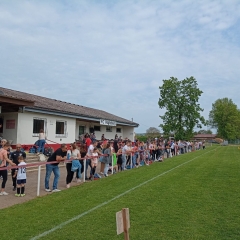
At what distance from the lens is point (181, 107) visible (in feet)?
182

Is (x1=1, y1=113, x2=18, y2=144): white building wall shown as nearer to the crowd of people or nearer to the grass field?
the crowd of people

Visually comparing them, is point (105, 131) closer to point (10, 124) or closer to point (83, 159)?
point (10, 124)

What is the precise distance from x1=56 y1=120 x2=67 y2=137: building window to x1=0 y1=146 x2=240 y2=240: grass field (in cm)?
1116

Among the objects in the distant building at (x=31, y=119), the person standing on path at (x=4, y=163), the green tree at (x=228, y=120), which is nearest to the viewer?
the person standing on path at (x=4, y=163)

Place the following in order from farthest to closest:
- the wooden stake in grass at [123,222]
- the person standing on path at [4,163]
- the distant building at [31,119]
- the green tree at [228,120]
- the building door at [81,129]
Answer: the green tree at [228,120]
the building door at [81,129]
the distant building at [31,119]
the person standing on path at [4,163]
the wooden stake in grass at [123,222]

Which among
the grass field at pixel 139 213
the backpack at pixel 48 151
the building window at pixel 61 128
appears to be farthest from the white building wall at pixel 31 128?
the grass field at pixel 139 213

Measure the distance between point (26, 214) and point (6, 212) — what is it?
0.57 m

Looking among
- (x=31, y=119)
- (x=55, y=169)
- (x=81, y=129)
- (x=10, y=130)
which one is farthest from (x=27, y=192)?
(x=81, y=129)

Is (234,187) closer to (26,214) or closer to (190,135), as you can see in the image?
(26,214)

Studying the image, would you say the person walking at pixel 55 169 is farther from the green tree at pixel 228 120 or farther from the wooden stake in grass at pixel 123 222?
the green tree at pixel 228 120

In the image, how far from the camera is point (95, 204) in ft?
26.8

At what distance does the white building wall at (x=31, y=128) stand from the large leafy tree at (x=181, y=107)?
3512 cm

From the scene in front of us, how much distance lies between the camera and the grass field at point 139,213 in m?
5.75

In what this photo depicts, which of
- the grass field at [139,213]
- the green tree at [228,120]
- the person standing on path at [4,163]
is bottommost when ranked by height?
the grass field at [139,213]
